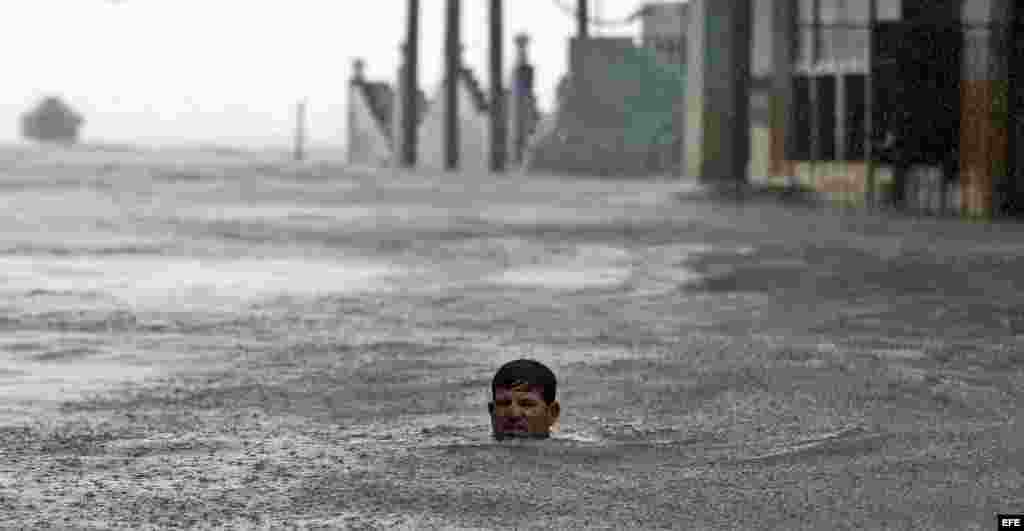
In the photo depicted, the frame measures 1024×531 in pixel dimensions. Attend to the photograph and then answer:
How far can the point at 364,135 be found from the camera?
67.8 metres

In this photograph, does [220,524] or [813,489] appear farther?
[813,489]

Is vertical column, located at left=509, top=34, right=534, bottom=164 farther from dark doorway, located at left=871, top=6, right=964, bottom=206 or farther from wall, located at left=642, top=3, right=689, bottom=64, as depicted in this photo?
dark doorway, located at left=871, top=6, right=964, bottom=206

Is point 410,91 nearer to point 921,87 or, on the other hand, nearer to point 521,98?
point 521,98

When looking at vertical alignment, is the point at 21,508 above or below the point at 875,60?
below

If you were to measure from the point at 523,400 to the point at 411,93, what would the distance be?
53.1m

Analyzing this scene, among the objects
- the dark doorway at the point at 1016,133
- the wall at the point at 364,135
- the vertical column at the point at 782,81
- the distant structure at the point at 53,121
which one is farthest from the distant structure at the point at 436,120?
the distant structure at the point at 53,121

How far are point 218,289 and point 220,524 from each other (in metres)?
8.47

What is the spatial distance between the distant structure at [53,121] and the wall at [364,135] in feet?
226

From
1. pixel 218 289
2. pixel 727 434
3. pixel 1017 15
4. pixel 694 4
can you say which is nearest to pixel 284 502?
pixel 727 434

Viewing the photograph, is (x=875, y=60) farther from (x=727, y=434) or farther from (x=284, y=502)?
(x=284, y=502)

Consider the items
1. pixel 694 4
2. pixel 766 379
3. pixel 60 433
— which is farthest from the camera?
pixel 694 4

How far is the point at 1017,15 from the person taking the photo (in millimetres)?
25891

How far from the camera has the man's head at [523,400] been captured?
6930 millimetres

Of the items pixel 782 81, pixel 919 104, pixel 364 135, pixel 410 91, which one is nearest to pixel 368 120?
pixel 364 135
